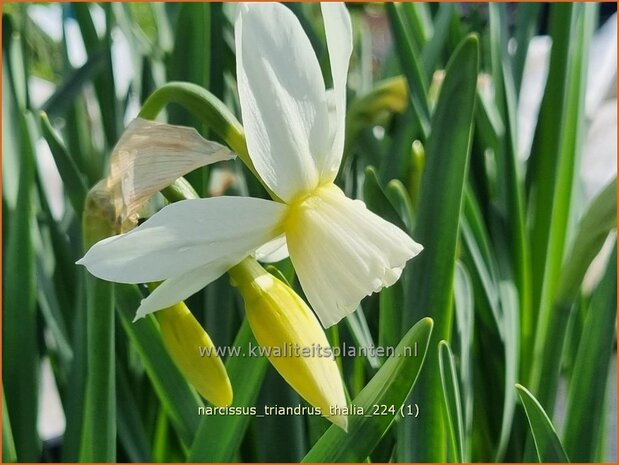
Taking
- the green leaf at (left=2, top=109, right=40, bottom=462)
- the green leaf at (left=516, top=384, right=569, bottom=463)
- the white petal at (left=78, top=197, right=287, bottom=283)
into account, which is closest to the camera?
the white petal at (left=78, top=197, right=287, bottom=283)

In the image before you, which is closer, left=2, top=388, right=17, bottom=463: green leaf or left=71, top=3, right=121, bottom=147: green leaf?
left=2, top=388, right=17, bottom=463: green leaf

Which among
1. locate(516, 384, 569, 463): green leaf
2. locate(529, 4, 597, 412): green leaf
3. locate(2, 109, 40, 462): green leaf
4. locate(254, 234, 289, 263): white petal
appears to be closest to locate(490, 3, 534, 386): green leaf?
locate(529, 4, 597, 412): green leaf

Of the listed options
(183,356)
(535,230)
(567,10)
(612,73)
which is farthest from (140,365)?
(612,73)

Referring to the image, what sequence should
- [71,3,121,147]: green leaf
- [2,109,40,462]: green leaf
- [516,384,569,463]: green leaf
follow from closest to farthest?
[516,384,569,463]: green leaf → [2,109,40,462]: green leaf → [71,3,121,147]: green leaf

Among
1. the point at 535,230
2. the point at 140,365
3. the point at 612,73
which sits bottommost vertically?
the point at 140,365

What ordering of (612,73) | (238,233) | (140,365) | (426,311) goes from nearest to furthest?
(238,233)
(426,311)
(140,365)
(612,73)

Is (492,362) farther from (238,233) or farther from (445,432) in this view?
(238,233)

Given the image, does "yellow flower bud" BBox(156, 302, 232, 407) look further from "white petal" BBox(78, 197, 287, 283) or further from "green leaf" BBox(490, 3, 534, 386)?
"green leaf" BBox(490, 3, 534, 386)

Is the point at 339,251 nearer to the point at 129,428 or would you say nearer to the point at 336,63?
the point at 336,63
